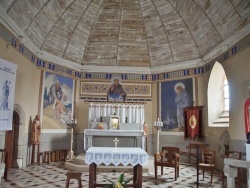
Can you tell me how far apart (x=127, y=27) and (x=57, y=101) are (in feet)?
15.6

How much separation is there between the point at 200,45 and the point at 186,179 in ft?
19.2

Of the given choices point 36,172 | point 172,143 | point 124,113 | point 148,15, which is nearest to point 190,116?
point 172,143

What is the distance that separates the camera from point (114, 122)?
1093cm

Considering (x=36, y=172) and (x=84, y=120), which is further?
(x=84, y=120)

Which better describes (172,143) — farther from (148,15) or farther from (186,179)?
(148,15)

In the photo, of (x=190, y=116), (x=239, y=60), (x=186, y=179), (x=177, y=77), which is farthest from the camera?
(x=177, y=77)

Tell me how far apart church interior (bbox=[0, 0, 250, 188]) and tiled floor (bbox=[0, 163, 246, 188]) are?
0.11 feet

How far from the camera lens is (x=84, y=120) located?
12.3 metres

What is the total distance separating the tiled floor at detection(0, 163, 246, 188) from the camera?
6.73 metres

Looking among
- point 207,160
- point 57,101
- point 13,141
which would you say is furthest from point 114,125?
point 207,160

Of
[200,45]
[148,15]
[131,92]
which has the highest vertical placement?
[148,15]

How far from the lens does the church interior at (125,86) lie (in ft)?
25.8

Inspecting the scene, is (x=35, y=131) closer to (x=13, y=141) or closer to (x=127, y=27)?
(x=13, y=141)

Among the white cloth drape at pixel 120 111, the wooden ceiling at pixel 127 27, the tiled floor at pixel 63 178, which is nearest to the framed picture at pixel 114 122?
the white cloth drape at pixel 120 111
